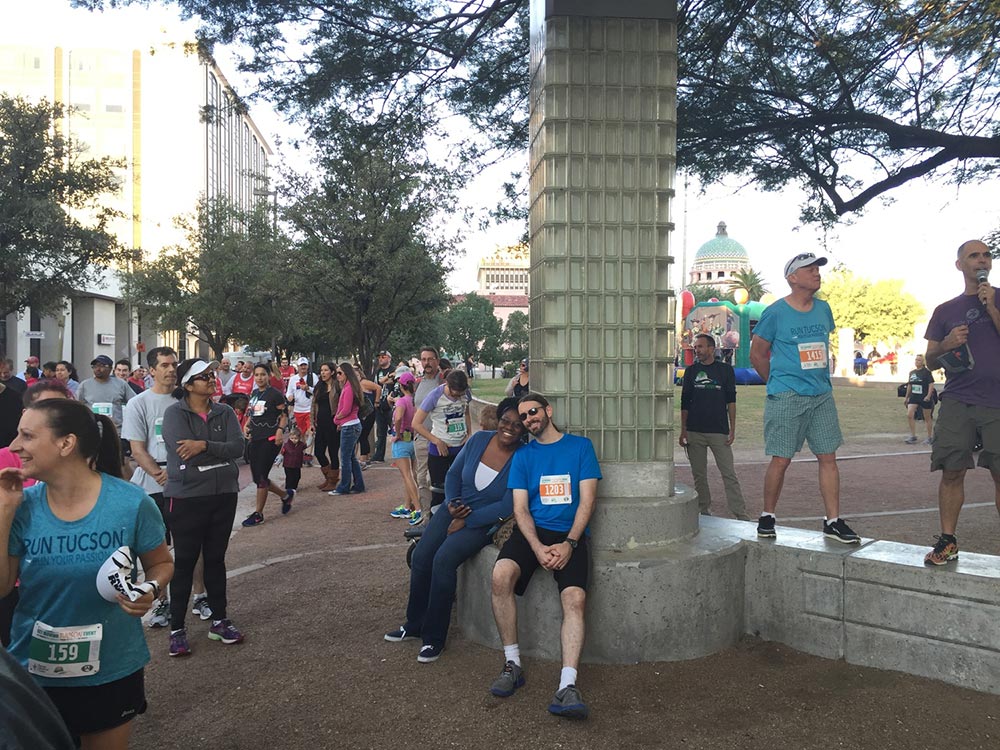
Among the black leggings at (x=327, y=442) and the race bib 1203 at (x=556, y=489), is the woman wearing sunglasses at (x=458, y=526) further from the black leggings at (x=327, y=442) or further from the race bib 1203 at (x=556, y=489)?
the black leggings at (x=327, y=442)

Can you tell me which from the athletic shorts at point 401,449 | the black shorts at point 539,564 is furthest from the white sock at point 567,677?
the athletic shorts at point 401,449

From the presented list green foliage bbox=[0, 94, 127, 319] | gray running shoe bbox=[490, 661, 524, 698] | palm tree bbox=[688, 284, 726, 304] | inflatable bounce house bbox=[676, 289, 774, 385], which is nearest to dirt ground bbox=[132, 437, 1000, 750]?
gray running shoe bbox=[490, 661, 524, 698]

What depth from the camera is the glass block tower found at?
184 inches

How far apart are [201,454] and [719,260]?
125707 millimetres

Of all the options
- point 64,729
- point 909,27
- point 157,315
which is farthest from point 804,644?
point 157,315

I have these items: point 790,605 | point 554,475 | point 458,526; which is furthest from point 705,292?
point 554,475

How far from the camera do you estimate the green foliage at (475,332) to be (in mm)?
83412

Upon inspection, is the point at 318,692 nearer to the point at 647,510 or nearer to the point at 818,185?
the point at 647,510

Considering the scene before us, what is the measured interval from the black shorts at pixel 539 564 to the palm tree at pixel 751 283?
104 meters

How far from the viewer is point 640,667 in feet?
13.5

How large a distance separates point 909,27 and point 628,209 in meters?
5.08

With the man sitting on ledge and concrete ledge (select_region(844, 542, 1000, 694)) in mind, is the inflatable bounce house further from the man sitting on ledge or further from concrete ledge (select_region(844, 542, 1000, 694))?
the man sitting on ledge

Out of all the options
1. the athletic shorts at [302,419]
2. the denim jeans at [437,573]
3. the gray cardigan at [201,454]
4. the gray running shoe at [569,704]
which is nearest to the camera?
the gray running shoe at [569,704]

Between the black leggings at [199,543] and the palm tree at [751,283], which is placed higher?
the palm tree at [751,283]
